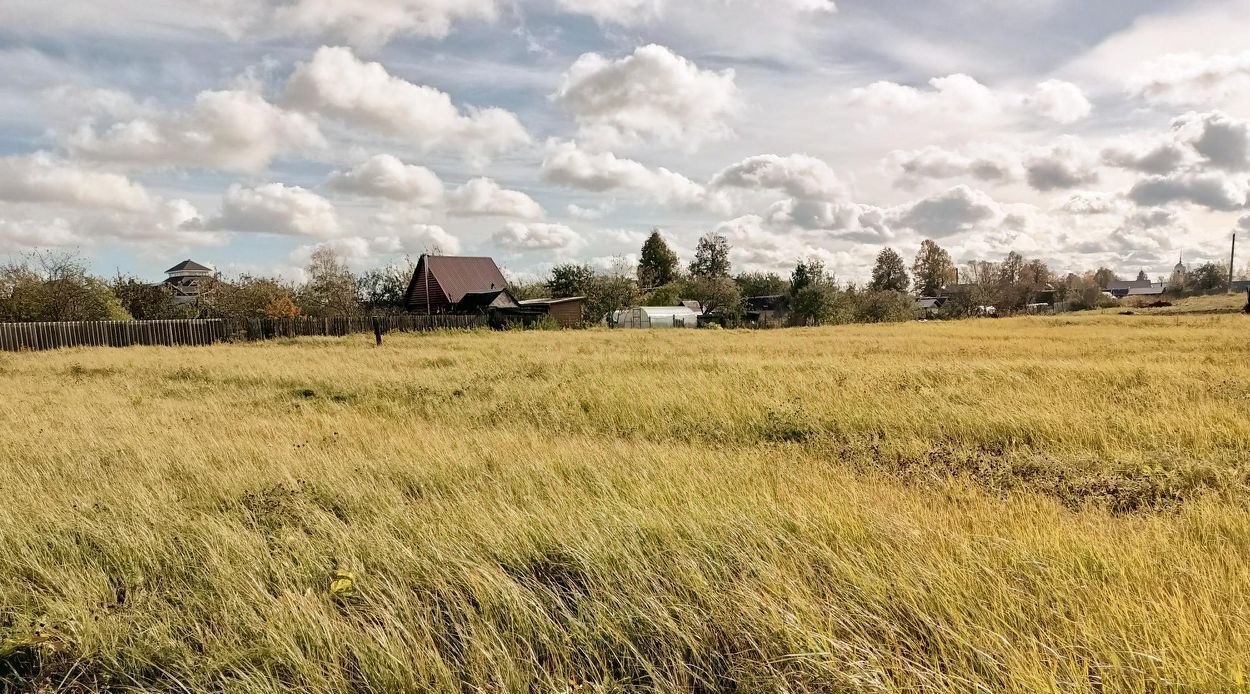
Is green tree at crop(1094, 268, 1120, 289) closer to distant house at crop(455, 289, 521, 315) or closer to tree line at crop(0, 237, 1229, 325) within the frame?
tree line at crop(0, 237, 1229, 325)

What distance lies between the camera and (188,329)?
31625 millimetres

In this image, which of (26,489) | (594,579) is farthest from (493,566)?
(26,489)

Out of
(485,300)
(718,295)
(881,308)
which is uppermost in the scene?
(718,295)

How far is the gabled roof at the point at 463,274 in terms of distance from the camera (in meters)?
51.8

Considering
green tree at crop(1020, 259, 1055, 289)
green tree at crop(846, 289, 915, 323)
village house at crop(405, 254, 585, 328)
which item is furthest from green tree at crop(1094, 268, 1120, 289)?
village house at crop(405, 254, 585, 328)

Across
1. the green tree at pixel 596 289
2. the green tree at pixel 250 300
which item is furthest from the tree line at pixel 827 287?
the green tree at pixel 250 300

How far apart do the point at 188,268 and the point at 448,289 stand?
4927 centimetres

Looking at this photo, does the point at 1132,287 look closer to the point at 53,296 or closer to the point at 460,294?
the point at 460,294

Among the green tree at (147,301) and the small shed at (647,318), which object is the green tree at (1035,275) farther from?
the green tree at (147,301)

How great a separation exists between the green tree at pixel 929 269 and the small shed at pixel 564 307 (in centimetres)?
7672

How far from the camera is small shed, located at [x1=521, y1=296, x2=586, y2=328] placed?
5097cm

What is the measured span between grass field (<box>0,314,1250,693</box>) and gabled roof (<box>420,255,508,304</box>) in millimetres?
44183

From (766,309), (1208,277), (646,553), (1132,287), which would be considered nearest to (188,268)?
(766,309)

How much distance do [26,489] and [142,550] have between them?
272cm
